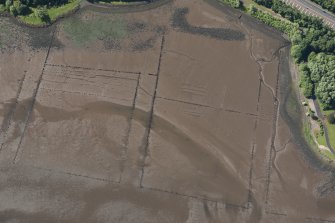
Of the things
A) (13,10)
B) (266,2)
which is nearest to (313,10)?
(266,2)

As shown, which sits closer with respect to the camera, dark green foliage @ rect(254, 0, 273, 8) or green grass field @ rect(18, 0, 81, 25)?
green grass field @ rect(18, 0, 81, 25)

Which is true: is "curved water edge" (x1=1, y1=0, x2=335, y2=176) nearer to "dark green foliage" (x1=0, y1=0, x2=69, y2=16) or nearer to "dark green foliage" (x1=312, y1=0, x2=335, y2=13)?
"dark green foliage" (x1=0, y1=0, x2=69, y2=16)

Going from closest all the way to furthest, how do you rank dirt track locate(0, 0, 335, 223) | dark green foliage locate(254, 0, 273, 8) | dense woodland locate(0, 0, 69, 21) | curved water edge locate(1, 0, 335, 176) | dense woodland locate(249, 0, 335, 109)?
1. dirt track locate(0, 0, 335, 223)
2. curved water edge locate(1, 0, 335, 176)
3. dense woodland locate(249, 0, 335, 109)
4. dense woodland locate(0, 0, 69, 21)
5. dark green foliage locate(254, 0, 273, 8)

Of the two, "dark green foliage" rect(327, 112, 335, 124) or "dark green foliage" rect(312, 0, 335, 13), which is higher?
"dark green foliage" rect(312, 0, 335, 13)

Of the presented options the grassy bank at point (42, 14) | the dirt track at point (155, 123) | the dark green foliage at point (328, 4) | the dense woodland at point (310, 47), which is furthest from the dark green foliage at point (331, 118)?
the grassy bank at point (42, 14)

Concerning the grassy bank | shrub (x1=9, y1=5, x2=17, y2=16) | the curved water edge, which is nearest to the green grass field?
the grassy bank
